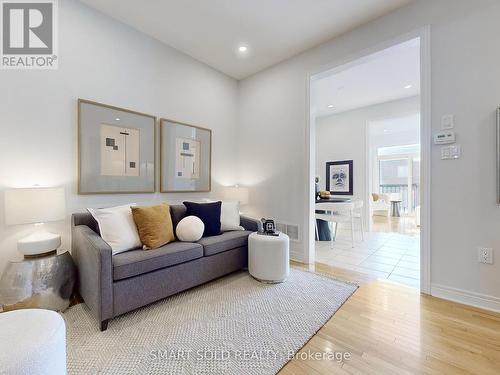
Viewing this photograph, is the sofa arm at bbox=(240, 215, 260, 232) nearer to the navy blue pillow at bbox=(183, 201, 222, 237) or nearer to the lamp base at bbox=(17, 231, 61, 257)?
the navy blue pillow at bbox=(183, 201, 222, 237)

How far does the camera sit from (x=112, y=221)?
1983 millimetres

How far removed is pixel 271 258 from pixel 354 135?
424 cm

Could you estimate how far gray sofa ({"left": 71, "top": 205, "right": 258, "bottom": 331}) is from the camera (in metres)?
1.60

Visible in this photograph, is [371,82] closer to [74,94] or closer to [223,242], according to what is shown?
[223,242]

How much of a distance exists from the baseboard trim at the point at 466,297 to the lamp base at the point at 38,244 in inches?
132

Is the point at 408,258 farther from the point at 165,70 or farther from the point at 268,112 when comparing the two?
the point at 165,70

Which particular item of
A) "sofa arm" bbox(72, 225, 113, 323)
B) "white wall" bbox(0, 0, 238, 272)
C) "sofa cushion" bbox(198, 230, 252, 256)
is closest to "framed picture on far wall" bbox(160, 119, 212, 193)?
"white wall" bbox(0, 0, 238, 272)

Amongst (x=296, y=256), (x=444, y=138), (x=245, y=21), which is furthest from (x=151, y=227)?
(x=444, y=138)

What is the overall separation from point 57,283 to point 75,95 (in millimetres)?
1733

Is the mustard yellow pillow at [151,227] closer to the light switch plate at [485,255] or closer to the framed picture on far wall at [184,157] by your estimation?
the framed picture on far wall at [184,157]

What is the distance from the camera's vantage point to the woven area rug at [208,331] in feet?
4.30

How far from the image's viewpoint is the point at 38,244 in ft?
5.91

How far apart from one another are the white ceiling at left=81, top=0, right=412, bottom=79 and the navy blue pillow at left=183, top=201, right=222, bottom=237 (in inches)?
80.8

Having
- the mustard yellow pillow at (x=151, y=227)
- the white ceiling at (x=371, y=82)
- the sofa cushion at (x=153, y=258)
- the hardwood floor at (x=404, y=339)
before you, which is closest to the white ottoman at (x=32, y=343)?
the sofa cushion at (x=153, y=258)
